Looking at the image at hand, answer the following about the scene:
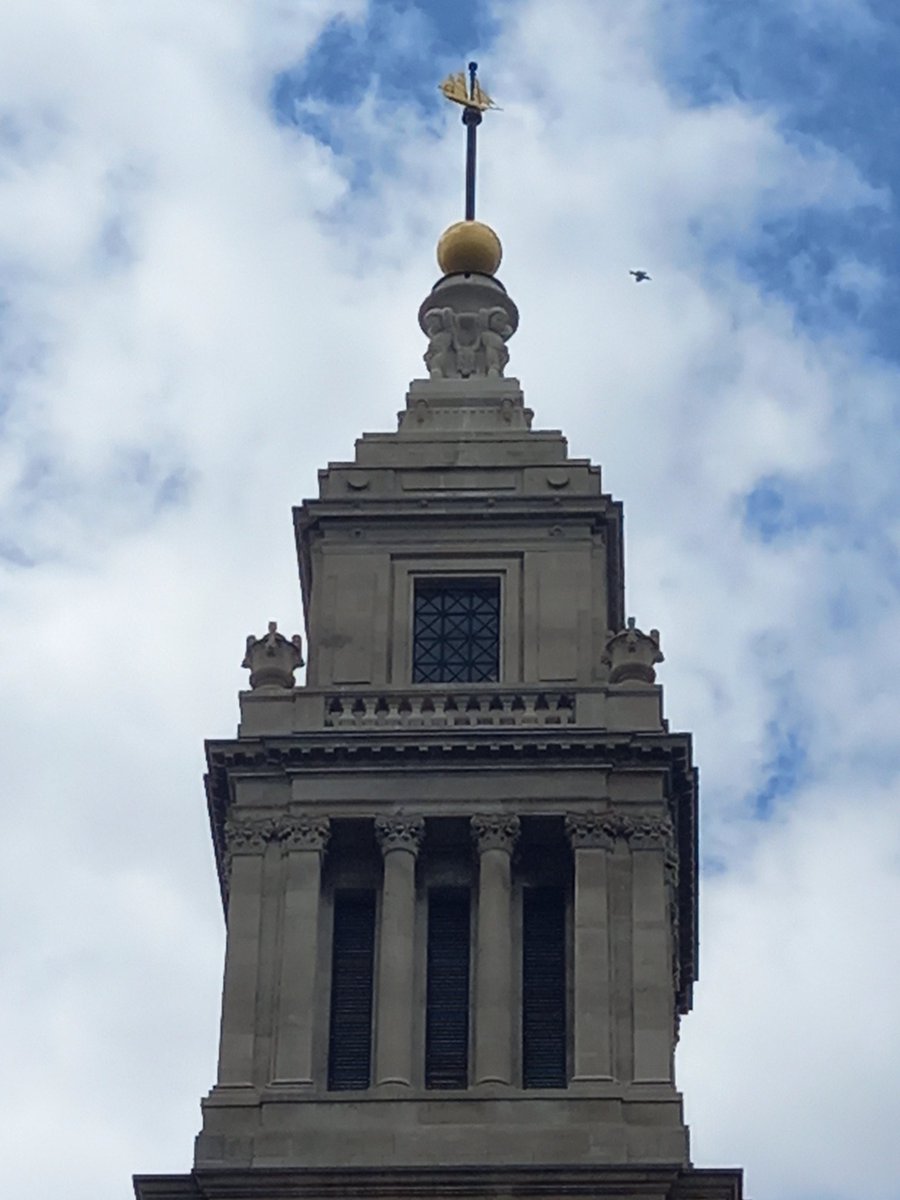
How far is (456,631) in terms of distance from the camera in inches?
2857

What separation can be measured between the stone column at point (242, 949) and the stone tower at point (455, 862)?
5 cm

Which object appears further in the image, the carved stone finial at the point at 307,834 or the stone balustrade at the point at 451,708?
the stone balustrade at the point at 451,708

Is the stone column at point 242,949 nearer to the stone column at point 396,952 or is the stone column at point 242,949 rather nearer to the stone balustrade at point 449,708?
the stone column at point 396,952

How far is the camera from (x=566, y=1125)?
64.1 metres

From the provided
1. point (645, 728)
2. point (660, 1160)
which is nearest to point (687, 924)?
point (645, 728)

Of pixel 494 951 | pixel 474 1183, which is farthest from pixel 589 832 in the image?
pixel 474 1183

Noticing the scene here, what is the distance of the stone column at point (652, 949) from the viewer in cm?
6519

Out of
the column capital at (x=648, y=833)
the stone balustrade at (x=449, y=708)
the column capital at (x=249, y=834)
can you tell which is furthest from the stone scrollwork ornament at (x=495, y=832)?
the column capital at (x=249, y=834)

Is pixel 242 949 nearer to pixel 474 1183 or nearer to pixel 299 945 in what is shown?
pixel 299 945

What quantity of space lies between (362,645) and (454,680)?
6.28 feet

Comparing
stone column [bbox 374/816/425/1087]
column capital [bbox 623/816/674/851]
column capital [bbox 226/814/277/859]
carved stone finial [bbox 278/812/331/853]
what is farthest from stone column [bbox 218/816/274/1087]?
column capital [bbox 623/816/674/851]

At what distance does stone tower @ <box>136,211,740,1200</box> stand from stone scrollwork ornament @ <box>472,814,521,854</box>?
58mm

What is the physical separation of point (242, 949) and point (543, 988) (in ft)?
17.9

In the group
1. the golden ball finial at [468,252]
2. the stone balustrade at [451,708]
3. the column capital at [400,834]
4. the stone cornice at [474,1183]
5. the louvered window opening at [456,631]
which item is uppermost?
the golden ball finial at [468,252]
